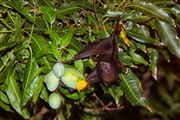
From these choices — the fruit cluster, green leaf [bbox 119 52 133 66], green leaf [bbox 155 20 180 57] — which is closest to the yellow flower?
the fruit cluster

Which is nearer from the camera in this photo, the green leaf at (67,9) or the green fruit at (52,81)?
the green fruit at (52,81)

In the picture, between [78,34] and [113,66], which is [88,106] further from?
[113,66]

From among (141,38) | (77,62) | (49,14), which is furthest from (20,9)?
(141,38)

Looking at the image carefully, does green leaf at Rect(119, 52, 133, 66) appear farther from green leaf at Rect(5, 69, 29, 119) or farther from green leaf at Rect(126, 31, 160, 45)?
green leaf at Rect(5, 69, 29, 119)

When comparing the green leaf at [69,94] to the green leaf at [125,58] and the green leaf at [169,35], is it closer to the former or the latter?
the green leaf at [125,58]

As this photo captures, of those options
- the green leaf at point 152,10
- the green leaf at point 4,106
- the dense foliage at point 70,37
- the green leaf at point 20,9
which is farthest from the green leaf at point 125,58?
the green leaf at point 4,106
